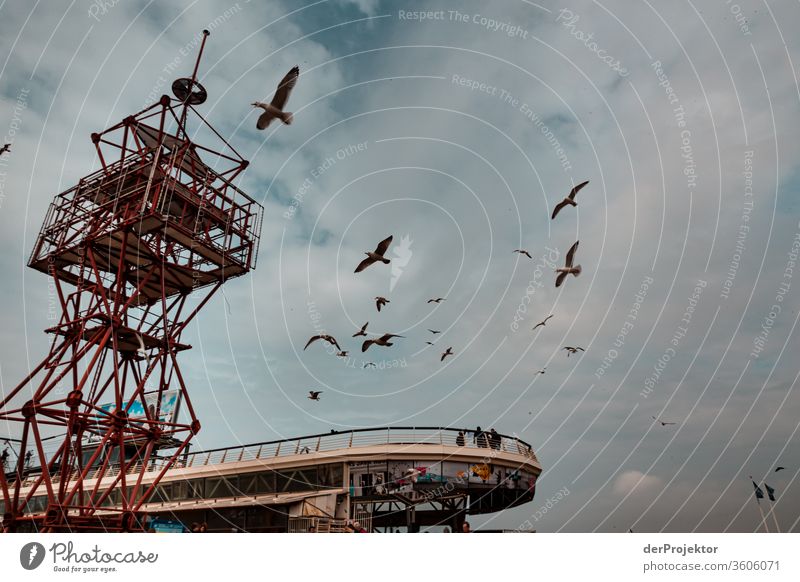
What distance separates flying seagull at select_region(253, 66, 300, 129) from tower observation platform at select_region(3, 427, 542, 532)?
A: 1910cm

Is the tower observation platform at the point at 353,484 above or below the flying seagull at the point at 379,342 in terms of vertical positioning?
below

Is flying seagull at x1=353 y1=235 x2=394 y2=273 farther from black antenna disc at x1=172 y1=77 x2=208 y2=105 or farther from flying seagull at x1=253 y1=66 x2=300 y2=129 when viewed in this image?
black antenna disc at x1=172 y1=77 x2=208 y2=105

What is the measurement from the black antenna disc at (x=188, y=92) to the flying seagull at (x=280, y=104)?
410 inches

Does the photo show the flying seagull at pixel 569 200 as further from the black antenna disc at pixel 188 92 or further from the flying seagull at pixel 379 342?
the black antenna disc at pixel 188 92

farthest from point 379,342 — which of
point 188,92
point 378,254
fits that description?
point 188,92

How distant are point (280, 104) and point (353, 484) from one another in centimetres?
2066

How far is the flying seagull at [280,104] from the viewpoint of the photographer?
16109 millimetres

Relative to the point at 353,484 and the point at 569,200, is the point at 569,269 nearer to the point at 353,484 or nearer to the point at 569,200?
the point at 569,200

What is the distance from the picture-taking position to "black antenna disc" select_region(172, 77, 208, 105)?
960 inches

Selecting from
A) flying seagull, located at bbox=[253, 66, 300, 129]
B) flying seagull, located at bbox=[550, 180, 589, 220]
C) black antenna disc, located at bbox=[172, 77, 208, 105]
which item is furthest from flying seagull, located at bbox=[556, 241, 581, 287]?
black antenna disc, located at bbox=[172, 77, 208, 105]

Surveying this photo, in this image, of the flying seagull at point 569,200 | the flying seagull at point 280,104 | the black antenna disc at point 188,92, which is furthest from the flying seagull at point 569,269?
the black antenna disc at point 188,92

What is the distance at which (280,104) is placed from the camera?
644 inches

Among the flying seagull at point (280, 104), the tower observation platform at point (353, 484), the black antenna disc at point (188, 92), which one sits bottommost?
the tower observation platform at point (353, 484)
